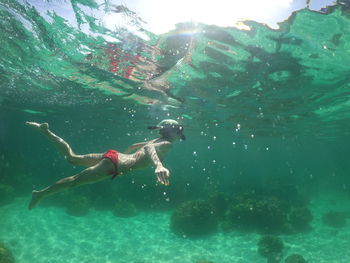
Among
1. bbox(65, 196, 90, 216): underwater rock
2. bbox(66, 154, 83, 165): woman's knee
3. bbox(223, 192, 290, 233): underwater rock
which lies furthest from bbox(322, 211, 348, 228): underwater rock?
bbox(66, 154, 83, 165): woman's knee

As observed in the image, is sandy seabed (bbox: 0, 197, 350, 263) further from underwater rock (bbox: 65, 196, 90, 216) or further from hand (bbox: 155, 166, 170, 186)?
hand (bbox: 155, 166, 170, 186)

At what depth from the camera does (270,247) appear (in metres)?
13.8

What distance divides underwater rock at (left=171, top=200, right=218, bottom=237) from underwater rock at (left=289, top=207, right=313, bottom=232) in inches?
245

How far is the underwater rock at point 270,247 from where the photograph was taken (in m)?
13.4

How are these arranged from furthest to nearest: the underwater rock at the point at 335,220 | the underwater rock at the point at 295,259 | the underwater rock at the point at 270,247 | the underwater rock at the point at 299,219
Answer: the underwater rock at the point at 335,220
the underwater rock at the point at 299,219
the underwater rock at the point at 270,247
the underwater rock at the point at 295,259

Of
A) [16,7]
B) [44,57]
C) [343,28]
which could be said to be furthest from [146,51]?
[343,28]

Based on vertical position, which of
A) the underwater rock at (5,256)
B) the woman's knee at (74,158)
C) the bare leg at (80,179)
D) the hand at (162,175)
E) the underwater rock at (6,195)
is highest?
the woman's knee at (74,158)

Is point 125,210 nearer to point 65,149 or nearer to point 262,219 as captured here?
point 262,219

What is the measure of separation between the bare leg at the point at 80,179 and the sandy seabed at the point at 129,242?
341 inches

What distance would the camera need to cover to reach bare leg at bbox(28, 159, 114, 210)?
6008mm

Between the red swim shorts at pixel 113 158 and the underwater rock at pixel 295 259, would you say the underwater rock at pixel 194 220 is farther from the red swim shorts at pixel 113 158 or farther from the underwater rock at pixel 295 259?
the red swim shorts at pixel 113 158

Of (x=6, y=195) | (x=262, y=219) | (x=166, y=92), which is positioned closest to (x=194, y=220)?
(x=262, y=219)

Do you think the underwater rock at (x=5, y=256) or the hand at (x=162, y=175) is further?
the underwater rock at (x=5, y=256)

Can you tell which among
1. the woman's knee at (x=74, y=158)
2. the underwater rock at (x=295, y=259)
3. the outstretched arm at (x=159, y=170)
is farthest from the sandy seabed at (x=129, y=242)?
the outstretched arm at (x=159, y=170)
